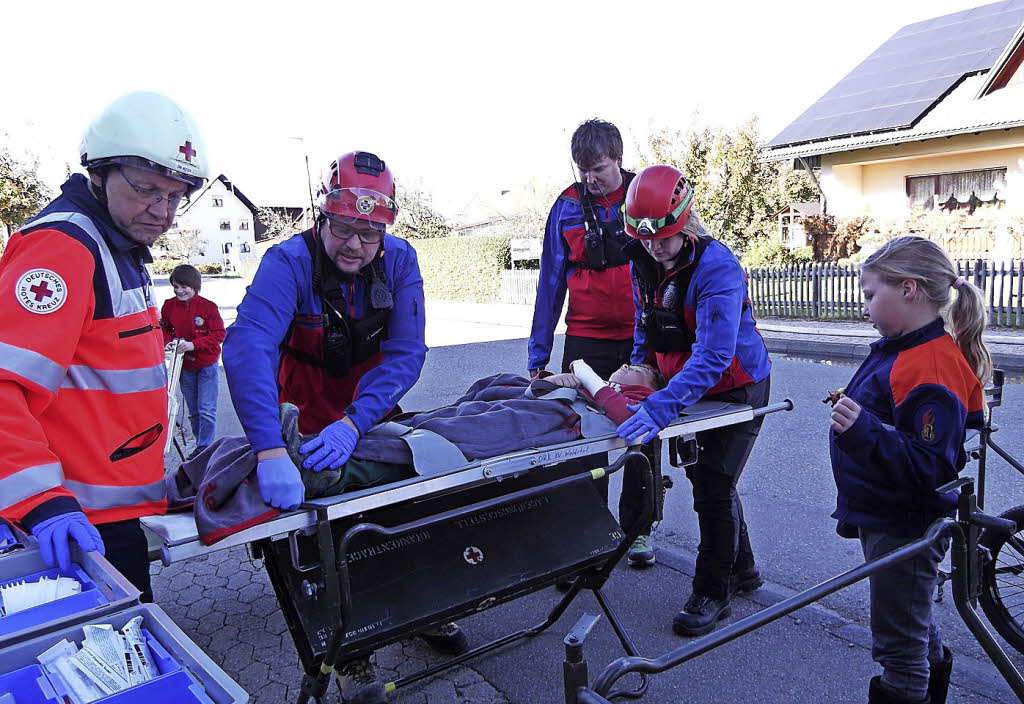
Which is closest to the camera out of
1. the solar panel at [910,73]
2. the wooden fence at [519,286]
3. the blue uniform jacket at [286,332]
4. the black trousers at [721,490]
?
the blue uniform jacket at [286,332]

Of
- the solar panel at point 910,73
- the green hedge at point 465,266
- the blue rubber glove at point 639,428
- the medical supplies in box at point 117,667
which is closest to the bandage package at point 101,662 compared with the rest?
the medical supplies in box at point 117,667

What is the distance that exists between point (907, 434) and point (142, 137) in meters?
2.58

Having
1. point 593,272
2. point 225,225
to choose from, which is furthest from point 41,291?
point 225,225

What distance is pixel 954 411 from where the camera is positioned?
2.27 m

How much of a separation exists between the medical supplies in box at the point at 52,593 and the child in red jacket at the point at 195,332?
5344 millimetres

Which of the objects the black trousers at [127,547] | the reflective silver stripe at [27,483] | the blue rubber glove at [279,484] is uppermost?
the reflective silver stripe at [27,483]

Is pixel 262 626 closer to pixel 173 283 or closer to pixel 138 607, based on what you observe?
pixel 138 607

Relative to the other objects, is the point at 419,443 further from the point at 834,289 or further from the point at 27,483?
the point at 834,289

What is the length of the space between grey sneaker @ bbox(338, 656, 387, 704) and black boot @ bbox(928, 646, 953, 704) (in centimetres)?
203

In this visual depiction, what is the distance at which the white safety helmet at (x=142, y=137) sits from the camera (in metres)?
2.19

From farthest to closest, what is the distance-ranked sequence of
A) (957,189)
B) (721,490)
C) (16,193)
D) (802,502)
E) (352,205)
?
(957,189), (16,193), (802,502), (721,490), (352,205)

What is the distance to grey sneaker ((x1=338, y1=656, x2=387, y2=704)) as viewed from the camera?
9.02 ft

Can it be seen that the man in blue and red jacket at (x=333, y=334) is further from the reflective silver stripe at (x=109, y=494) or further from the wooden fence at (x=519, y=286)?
the wooden fence at (x=519, y=286)

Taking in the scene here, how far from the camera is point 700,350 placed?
3111mm
